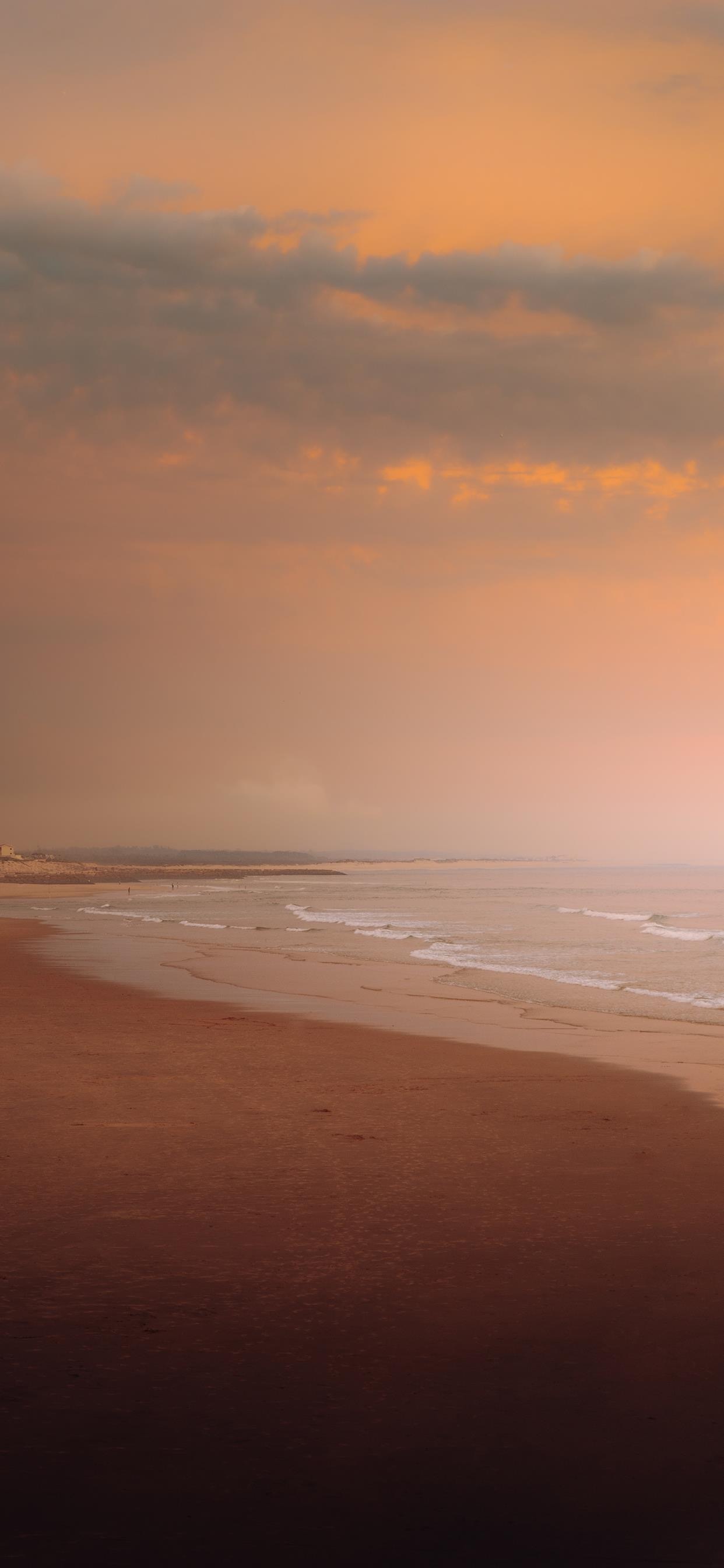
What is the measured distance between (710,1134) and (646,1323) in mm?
4839

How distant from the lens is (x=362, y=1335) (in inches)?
217

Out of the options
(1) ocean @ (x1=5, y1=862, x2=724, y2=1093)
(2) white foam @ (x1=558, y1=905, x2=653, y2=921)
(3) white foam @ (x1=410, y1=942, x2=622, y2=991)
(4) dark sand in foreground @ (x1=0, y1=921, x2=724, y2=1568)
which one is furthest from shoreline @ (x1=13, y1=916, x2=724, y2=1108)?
(2) white foam @ (x1=558, y1=905, x2=653, y2=921)

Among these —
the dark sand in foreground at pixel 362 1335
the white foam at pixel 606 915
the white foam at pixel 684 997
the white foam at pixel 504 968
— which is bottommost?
the white foam at pixel 606 915

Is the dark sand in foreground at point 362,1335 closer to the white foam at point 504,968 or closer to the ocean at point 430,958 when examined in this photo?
the ocean at point 430,958

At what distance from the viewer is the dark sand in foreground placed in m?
3.96

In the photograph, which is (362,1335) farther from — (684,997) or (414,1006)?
(684,997)

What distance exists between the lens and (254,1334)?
5.48 metres

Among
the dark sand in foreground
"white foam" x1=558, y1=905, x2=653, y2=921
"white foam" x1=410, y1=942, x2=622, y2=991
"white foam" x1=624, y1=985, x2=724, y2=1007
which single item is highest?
the dark sand in foreground

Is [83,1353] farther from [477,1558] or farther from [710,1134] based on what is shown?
[710,1134]

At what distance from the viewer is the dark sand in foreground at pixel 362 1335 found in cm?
396

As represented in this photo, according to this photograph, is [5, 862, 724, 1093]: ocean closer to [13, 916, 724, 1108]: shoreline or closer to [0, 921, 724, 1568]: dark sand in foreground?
[13, 916, 724, 1108]: shoreline

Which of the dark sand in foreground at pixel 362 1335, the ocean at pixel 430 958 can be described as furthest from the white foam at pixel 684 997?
the dark sand in foreground at pixel 362 1335

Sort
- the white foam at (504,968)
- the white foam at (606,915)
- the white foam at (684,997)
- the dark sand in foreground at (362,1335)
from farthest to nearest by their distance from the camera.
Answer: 1. the white foam at (606,915)
2. the white foam at (504,968)
3. the white foam at (684,997)
4. the dark sand in foreground at (362,1335)

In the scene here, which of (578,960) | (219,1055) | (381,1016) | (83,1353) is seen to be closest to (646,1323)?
(83,1353)
